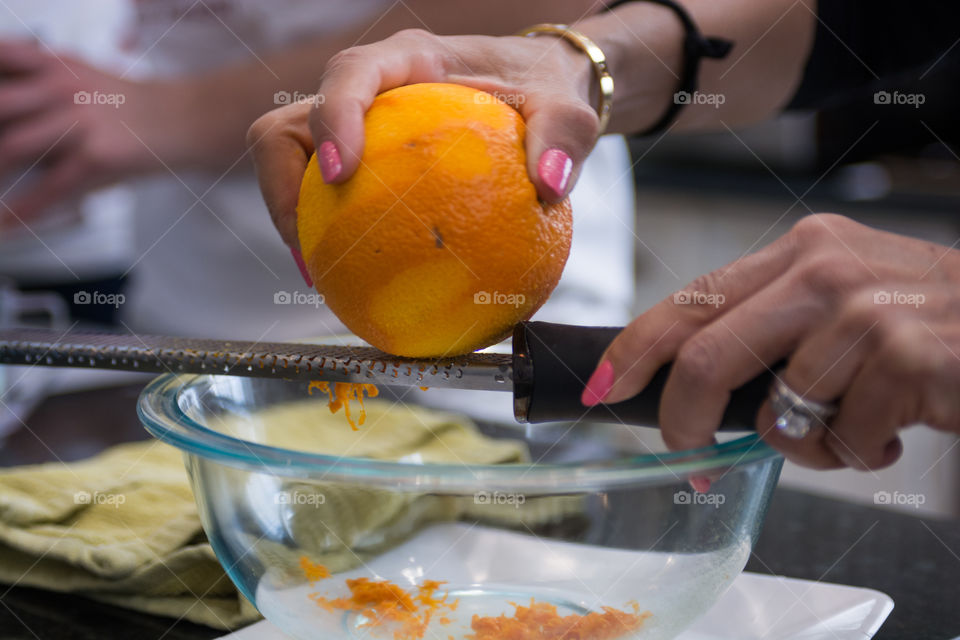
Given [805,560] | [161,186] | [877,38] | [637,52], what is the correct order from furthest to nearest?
[161,186] < [877,38] < [637,52] < [805,560]

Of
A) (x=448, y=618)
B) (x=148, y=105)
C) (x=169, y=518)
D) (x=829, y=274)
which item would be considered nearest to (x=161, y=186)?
(x=148, y=105)

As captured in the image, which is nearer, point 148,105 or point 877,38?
point 877,38

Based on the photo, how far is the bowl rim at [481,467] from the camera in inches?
16.5

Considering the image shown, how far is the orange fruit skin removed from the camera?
51 centimetres

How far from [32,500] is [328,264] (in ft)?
1.22

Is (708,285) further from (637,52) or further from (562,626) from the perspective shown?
(637,52)

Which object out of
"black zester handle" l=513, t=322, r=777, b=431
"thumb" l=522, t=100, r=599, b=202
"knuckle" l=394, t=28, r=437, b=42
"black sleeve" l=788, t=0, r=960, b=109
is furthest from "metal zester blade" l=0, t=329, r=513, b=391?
"black sleeve" l=788, t=0, r=960, b=109

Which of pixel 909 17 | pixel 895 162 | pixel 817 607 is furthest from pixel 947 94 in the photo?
pixel 817 607

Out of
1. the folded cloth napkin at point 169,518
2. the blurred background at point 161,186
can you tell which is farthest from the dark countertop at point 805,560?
the blurred background at point 161,186

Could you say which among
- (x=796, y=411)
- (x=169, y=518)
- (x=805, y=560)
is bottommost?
(x=805, y=560)

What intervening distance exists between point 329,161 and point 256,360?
14 cm

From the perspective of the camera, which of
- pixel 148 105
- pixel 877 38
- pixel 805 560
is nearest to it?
pixel 805 560

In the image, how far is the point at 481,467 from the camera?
1.36 ft

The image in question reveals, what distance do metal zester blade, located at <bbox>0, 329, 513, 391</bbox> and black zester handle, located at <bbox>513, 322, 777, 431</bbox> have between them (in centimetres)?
2
